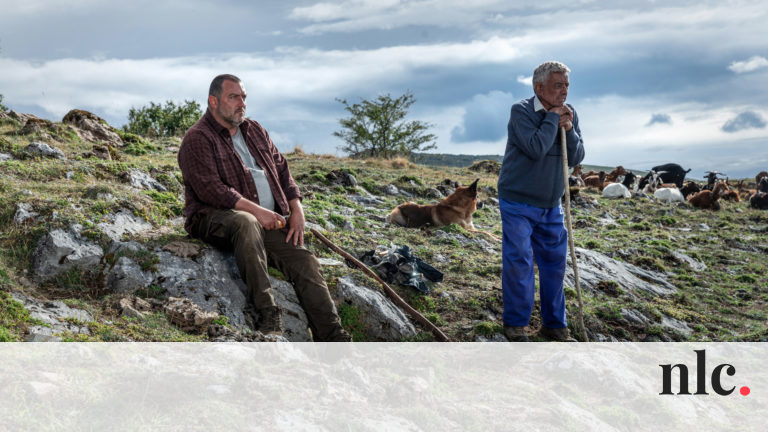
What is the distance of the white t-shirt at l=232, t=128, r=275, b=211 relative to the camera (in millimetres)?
5551

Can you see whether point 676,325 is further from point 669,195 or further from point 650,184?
point 650,184

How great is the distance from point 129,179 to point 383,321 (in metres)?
4.52

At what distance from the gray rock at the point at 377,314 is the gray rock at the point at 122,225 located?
2223 mm

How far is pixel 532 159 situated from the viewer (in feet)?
17.9

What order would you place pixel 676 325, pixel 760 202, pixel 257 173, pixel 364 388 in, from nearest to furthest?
pixel 364 388
pixel 257 173
pixel 676 325
pixel 760 202

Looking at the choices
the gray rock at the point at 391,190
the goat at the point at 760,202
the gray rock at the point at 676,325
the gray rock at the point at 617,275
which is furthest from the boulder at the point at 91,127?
the goat at the point at 760,202

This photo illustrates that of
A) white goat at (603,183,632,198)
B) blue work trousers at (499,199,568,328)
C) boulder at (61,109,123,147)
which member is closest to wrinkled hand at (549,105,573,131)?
blue work trousers at (499,199,568,328)

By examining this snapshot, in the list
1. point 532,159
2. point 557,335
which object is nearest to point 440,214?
point 557,335

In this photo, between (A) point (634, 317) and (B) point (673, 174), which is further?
(B) point (673, 174)

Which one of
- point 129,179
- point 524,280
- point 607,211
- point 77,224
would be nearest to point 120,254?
point 77,224

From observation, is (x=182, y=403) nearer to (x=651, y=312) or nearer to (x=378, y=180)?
(x=651, y=312)

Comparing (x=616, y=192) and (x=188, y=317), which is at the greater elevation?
(x=616, y=192)

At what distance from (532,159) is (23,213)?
197 inches

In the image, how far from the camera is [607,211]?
56.7 feet
